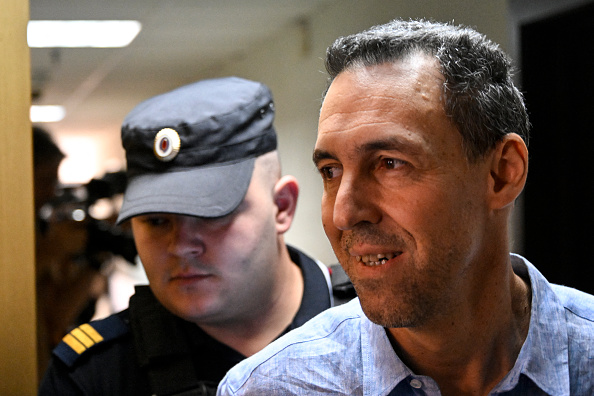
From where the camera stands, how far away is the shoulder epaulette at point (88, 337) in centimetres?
131

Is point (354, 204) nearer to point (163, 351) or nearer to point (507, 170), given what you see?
point (507, 170)

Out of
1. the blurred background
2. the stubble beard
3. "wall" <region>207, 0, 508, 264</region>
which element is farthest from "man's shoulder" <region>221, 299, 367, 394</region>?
"wall" <region>207, 0, 508, 264</region>

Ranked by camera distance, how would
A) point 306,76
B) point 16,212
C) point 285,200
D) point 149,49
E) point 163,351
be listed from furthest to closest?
point 149,49 → point 306,76 → point 285,200 → point 163,351 → point 16,212

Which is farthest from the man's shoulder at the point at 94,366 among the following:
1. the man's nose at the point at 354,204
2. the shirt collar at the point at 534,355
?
the man's nose at the point at 354,204

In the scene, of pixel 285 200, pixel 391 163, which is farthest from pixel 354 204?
pixel 285 200

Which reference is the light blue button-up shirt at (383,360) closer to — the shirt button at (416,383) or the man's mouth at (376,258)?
the shirt button at (416,383)

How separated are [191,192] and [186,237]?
0.09 metres

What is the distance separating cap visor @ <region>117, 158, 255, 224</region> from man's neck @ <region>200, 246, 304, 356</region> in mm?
199

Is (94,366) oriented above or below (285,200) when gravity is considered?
below

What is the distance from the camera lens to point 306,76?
3646 mm

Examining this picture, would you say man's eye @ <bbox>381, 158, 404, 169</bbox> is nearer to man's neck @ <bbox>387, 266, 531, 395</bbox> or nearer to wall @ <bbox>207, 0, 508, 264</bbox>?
man's neck @ <bbox>387, 266, 531, 395</bbox>

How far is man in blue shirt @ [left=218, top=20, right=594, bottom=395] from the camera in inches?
34.2

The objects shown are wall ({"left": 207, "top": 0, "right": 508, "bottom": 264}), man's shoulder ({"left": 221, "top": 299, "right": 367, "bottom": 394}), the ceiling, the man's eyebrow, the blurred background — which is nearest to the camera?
the man's eyebrow

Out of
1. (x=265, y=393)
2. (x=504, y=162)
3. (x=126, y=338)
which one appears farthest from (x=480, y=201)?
(x=126, y=338)
